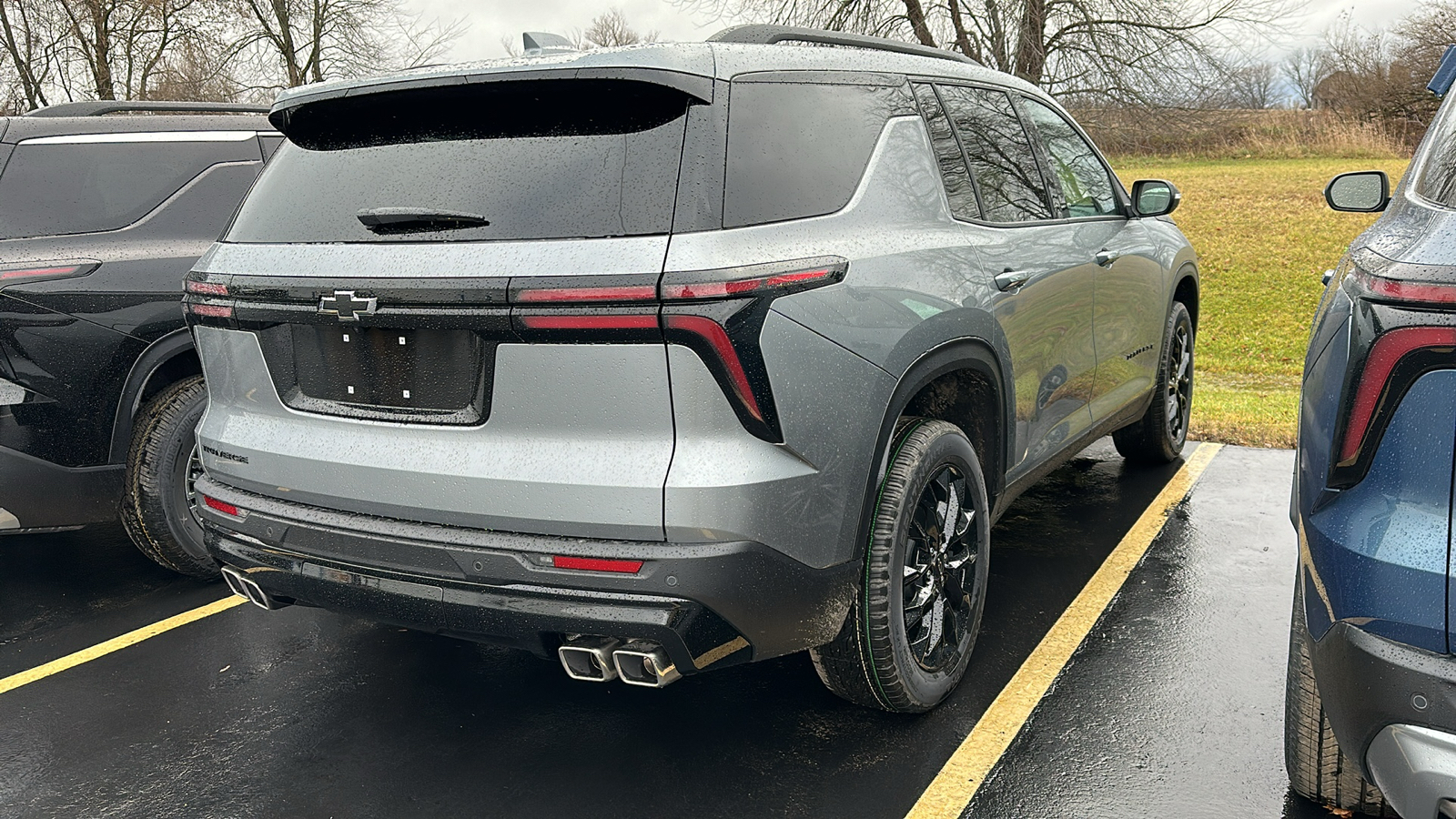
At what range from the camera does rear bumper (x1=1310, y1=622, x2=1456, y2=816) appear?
1901mm

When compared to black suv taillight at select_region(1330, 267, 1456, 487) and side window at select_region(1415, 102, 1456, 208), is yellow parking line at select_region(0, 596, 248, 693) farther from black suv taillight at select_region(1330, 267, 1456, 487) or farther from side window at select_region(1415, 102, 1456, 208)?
side window at select_region(1415, 102, 1456, 208)

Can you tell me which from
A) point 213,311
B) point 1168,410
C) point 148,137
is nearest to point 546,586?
point 213,311

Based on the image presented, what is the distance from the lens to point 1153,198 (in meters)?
4.86

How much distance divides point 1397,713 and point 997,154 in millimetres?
2356

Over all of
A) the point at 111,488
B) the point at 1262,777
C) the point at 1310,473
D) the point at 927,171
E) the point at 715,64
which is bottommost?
the point at 1262,777

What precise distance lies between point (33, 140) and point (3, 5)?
2449 cm

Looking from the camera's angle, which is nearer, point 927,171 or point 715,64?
point 715,64

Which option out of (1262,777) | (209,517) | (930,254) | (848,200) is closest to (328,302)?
(209,517)

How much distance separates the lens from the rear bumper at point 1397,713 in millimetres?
1901

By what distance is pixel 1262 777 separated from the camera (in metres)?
2.87

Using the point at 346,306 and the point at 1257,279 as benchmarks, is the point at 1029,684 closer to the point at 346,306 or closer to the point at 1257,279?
the point at 346,306

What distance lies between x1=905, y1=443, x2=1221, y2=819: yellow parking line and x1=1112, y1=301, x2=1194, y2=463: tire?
557 mm

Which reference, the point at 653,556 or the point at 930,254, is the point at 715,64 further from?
the point at 653,556

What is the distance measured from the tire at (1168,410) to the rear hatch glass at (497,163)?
3619 millimetres
